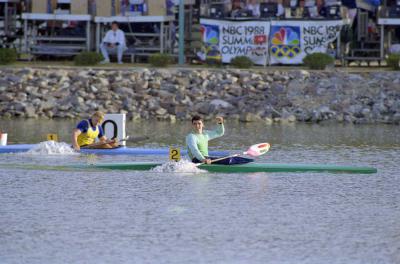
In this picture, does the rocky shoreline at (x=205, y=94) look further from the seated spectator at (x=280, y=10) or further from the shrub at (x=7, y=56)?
the seated spectator at (x=280, y=10)

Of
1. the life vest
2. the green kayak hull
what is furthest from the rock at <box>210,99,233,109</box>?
the green kayak hull

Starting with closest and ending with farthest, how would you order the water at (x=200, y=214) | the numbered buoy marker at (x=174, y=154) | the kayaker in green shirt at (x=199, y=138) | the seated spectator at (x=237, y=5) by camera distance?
the water at (x=200, y=214) < the kayaker in green shirt at (x=199, y=138) < the numbered buoy marker at (x=174, y=154) < the seated spectator at (x=237, y=5)

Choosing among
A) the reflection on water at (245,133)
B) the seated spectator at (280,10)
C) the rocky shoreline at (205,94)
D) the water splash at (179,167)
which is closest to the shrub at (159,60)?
the rocky shoreline at (205,94)

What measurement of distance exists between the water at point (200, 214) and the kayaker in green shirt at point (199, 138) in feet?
1.24

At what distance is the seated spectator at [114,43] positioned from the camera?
40.1m

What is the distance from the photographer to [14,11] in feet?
139

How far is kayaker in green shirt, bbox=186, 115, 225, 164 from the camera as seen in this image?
2273 cm

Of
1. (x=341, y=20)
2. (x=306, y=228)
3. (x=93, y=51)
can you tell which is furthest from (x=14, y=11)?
(x=306, y=228)

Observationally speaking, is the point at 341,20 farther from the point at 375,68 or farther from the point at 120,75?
the point at 120,75

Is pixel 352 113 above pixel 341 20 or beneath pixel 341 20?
beneath

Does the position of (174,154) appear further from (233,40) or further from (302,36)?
(233,40)

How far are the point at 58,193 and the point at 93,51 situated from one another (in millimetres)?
20909

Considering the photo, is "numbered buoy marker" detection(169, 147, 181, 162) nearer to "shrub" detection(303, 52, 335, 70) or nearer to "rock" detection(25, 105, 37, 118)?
"rock" detection(25, 105, 37, 118)

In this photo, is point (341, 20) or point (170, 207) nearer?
point (170, 207)
